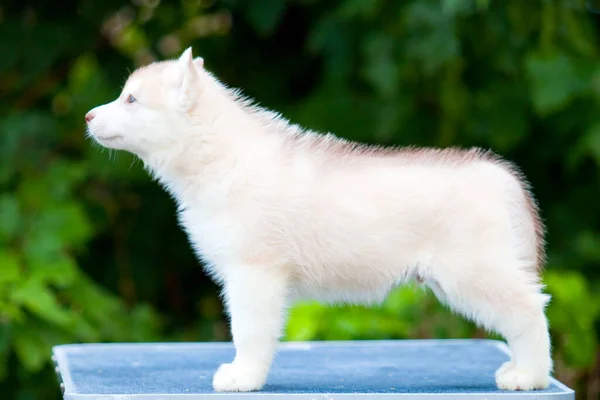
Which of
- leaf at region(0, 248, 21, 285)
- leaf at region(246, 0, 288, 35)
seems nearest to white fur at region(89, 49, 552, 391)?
leaf at region(0, 248, 21, 285)

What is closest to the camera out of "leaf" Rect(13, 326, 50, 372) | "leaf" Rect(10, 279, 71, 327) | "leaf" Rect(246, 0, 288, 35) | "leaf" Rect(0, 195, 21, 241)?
"leaf" Rect(10, 279, 71, 327)

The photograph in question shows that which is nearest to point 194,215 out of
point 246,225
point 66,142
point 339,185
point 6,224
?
point 246,225

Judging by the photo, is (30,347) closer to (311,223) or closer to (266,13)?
(266,13)

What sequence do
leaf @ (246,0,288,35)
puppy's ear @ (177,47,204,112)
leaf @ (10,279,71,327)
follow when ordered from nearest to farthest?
puppy's ear @ (177,47,204,112) → leaf @ (10,279,71,327) → leaf @ (246,0,288,35)

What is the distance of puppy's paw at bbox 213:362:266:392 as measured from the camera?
2.48 metres

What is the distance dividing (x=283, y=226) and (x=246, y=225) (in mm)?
96

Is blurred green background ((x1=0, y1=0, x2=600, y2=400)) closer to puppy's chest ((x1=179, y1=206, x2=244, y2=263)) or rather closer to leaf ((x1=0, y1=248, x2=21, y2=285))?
leaf ((x1=0, y1=248, x2=21, y2=285))

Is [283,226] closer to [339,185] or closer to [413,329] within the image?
[339,185]

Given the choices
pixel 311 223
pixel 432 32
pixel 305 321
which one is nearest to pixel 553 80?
pixel 432 32

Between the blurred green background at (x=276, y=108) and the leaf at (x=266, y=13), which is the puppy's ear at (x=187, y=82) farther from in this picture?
the leaf at (x=266, y=13)

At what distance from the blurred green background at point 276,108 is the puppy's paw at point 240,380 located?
196 centimetres

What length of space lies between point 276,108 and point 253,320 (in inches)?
119

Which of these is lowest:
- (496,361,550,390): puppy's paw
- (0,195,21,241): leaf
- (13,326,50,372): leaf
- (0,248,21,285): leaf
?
(13,326,50,372): leaf

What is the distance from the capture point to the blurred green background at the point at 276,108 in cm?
461
